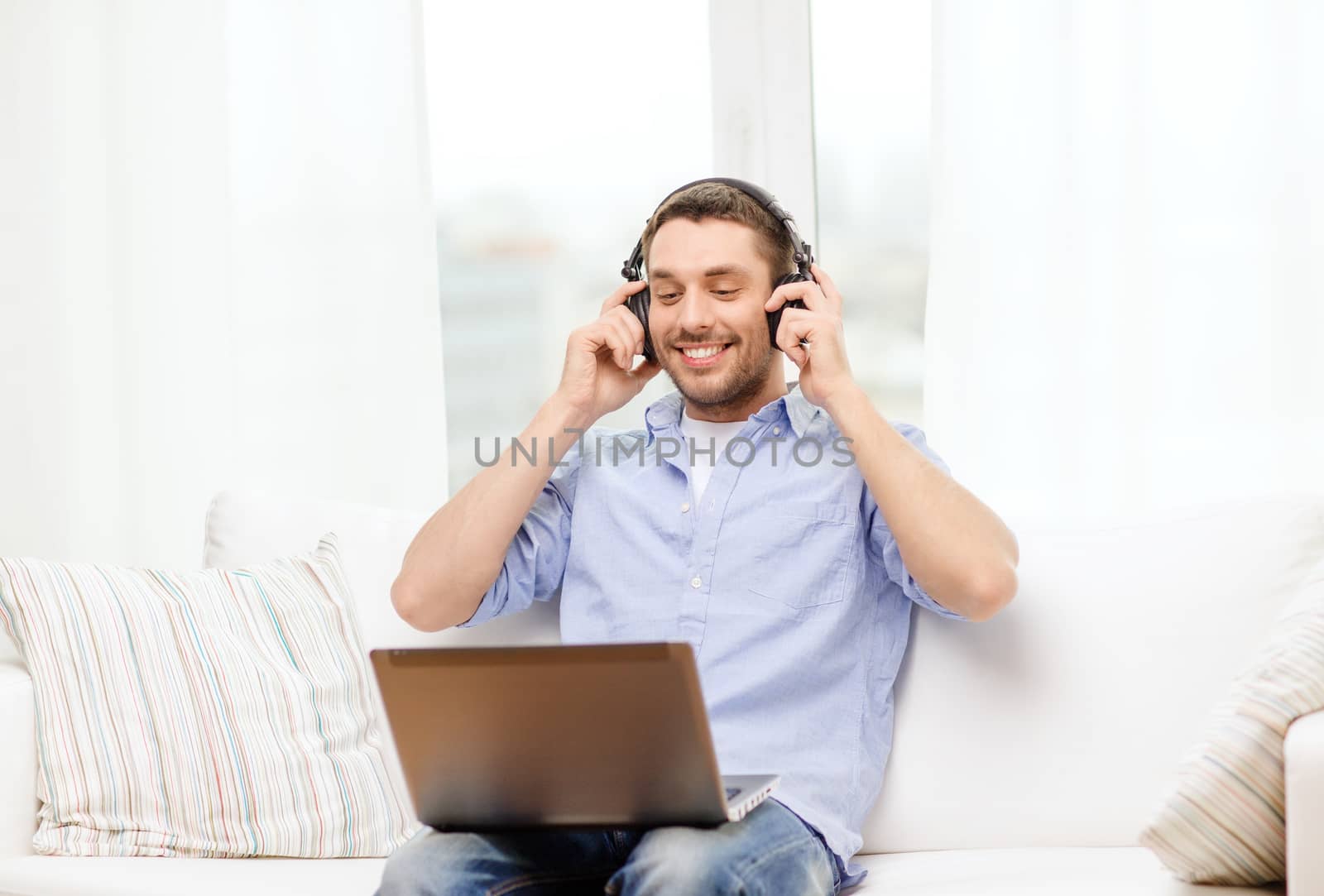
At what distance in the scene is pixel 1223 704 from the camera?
1.24m

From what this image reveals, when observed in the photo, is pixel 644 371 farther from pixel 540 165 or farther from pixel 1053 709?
pixel 540 165

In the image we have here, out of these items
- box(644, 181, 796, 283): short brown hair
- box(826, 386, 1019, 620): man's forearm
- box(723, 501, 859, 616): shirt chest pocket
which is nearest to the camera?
box(826, 386, 1019, 620): man's forearm

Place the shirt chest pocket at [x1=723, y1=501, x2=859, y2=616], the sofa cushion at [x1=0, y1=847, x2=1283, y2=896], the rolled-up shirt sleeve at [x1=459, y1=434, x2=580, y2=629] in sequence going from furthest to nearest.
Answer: the rolled-up shirt sleeve at [x1=459, y1=434, x2=580, y2=629] < the shirt chest pocket at [x1=723, y1=501, x2=859, y2=616] < the sofa cushion at [x1=0, y1=847, x2=1283, y2=896]

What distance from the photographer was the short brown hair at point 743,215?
187 centimetres

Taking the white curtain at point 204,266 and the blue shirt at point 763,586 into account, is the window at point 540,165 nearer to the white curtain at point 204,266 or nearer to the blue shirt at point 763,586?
the white curtain at point 204,266

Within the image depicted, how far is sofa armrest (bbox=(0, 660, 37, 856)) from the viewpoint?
1617 millimetres

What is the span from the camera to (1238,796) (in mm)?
1150

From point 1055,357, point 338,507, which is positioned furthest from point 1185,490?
point 338,507

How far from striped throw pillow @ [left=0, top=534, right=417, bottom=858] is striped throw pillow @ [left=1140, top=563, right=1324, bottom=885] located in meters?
1.00

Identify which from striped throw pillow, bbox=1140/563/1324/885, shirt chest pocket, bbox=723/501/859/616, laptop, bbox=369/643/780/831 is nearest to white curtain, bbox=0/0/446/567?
shirt chest pocket, bbox=723/501/859/616

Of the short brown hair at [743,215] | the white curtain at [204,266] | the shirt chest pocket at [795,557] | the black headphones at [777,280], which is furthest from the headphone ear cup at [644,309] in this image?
the white curtain at [204,266]

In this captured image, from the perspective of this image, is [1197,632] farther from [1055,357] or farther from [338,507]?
[338,507]

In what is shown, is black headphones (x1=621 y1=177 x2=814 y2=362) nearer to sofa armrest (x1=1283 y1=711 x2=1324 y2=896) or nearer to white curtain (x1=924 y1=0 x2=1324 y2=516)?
white curtain (x1=924 y1=0 x2=1324 y2=516)

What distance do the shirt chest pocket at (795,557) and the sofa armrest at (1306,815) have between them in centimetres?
64
